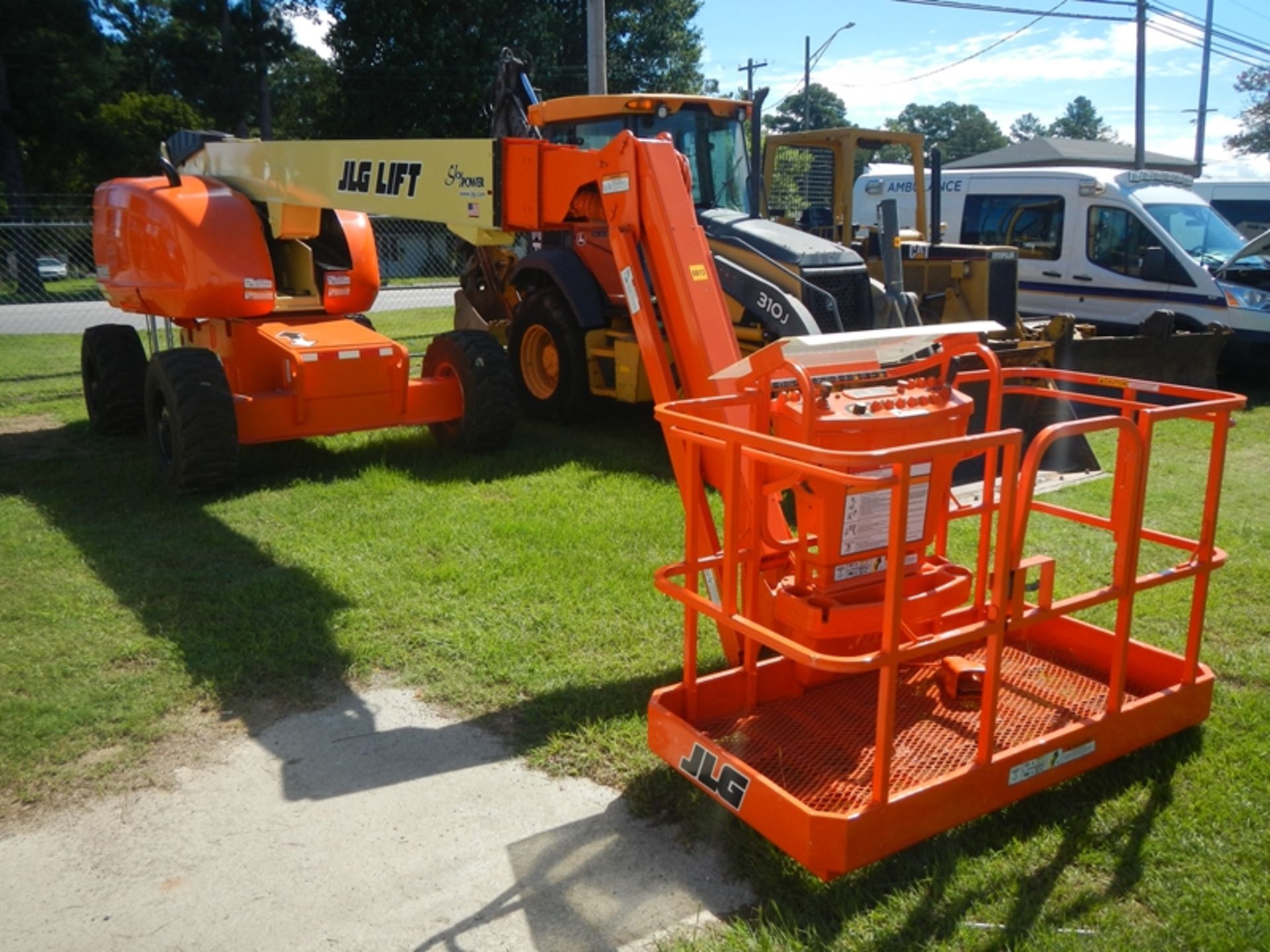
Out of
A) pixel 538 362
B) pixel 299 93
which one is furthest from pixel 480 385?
pixel 299 93

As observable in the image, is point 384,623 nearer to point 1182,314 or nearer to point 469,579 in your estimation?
point 469,579

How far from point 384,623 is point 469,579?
2.01 ft

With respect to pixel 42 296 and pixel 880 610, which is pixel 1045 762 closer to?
pixel 880 610

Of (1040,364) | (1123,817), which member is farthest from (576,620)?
(1040,364)

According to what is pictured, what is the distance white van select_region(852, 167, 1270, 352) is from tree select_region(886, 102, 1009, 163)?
8871cm

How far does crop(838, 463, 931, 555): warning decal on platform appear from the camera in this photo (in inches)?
132

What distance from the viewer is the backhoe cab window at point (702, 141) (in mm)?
8758

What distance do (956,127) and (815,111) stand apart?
113ft

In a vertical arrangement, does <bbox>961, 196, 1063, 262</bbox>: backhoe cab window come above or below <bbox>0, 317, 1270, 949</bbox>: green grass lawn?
above

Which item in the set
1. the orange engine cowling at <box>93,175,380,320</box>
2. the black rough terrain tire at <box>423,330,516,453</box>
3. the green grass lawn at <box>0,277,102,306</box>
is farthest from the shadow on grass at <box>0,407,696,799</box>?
the green grass lawn at <box>0,277,102,306</box>

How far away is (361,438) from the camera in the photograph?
28.8ft

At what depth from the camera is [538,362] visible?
32.1ft

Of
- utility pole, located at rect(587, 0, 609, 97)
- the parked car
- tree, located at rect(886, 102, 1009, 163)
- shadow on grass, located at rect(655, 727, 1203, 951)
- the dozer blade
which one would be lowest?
shadow on grass, located at rect(655, 727, 1203, 951)

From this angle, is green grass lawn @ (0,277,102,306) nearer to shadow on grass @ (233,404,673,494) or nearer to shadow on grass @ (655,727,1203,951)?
shadow on grass @ (233,404,673,494)
